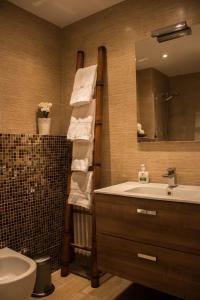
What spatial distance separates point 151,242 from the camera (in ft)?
4.84

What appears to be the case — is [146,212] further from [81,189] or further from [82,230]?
[82,230]

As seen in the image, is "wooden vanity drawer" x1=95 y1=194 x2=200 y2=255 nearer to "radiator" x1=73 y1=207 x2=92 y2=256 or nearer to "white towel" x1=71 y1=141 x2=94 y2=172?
"white towel" x1=71 y1=141 x2=94 y2=172

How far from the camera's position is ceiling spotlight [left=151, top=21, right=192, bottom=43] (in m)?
1.78

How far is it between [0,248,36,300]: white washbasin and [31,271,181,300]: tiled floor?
1.36 ft

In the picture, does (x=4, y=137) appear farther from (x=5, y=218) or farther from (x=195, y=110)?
(x=195, y=110)

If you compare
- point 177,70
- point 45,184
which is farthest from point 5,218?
point 177,70

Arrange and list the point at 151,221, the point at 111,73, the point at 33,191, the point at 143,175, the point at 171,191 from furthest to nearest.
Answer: the point at 111,73 < the point at 33,191 < the point at 143,175 < the point at 171,191 < the point at 151,221

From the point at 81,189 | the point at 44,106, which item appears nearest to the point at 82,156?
the point at 81,189

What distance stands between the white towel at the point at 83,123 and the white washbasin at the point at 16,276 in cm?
99

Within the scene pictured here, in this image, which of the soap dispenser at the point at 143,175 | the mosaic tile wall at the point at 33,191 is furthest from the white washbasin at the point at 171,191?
the mosaic tile wall at the point at 33,191

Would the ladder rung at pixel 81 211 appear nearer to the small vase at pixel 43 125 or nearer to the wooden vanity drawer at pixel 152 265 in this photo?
the wooden vanity drawer at pixel 152 265

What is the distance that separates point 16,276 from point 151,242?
0.84m

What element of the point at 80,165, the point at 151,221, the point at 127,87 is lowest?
the point at 151,221

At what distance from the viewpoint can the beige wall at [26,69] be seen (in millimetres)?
2115
